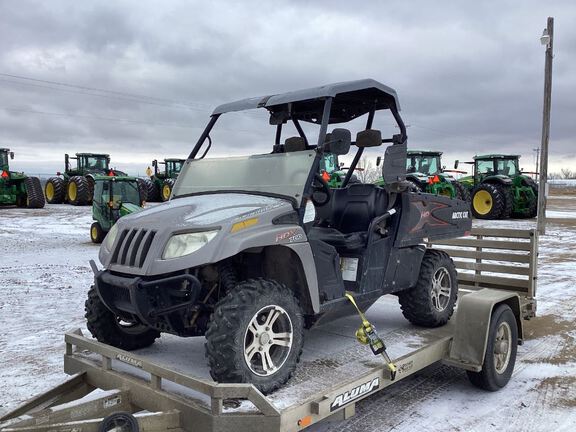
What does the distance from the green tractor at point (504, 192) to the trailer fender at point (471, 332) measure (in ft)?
54.3

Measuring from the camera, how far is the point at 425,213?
192 inches

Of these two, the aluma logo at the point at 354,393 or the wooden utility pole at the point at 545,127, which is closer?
the aluma logo at the point at 354,393

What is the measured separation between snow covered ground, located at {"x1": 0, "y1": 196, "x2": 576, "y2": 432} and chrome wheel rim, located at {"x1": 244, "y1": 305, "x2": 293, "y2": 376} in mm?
287

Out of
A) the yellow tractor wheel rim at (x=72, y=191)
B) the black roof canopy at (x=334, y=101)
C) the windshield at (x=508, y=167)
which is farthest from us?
the yellow tractor wheel rim at (x=72, y=191)

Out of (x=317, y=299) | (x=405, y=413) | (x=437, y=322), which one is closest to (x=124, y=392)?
(x=317, y=299)

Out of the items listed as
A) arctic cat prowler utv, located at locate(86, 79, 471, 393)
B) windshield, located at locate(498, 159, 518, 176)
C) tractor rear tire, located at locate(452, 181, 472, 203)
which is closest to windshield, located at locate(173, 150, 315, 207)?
arctic cat prowler utv, located at locate(86, 79, 471, 393)

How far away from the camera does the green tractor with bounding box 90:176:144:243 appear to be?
13.9 m

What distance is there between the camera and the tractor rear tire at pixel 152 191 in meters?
27.2

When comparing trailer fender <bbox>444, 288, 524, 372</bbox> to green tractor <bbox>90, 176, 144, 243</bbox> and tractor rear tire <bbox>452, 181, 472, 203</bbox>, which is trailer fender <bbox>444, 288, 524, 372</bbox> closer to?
green tractor <bbox>90, 176, 144, 243</bbox>

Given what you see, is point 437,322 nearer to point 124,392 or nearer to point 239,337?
point 239,337

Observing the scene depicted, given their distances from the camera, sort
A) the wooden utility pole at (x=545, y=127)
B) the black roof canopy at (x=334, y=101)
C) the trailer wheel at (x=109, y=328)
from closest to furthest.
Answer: the trailer wheel at (x=109, y=328) → the black roof canopy at (x=334, y=101) → the wooden utility pole at (x=545, y=127)

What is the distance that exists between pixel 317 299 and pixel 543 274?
7.34 metres

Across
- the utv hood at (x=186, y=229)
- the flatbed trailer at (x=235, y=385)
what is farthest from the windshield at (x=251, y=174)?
the flatbed trailer at (x=235, y=385)

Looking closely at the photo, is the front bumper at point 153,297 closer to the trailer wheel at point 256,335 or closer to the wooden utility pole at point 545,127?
the trailer wheel at point 256,335
